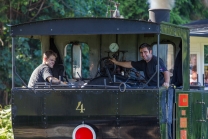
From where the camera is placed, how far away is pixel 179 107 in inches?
381

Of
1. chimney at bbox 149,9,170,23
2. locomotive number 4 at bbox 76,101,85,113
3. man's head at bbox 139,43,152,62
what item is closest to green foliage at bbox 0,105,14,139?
chimney at bbox 149,9,170,23

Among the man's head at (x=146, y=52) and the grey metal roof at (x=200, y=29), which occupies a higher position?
the grey metal roof at (x=200, y=29)

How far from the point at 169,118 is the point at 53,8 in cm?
1019

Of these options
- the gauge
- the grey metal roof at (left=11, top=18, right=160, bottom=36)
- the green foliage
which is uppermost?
the grey metal roof at (left=11, top=18, right=160, bottom=36)

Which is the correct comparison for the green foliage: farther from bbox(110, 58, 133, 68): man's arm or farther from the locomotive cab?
the locomotive cab

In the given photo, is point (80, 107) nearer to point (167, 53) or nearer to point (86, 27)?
point (86, 27)

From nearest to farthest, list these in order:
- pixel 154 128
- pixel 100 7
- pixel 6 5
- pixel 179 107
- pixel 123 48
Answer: pixel 154 128 → pixel 179 107 → pixel 123 48 → pixel 6 5 → pixel 100 7

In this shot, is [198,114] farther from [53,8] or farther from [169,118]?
[53,8]

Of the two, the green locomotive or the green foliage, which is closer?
the green locomotive

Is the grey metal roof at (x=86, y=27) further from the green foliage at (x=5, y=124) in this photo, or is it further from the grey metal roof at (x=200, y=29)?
the grey metal roof at (x=200, y=29)

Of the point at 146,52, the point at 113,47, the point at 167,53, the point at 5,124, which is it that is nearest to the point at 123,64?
the point at 146,52

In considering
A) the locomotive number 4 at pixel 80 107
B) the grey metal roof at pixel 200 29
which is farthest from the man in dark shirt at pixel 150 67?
the grey metal roof at pixel 200 29

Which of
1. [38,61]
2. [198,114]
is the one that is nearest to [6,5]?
[38,61]

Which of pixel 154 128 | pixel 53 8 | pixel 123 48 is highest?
pixel 53 8
